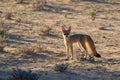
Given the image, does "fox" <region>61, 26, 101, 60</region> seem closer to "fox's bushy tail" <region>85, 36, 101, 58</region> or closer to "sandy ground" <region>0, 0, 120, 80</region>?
"fox's bushy tail" <region>85, 36, 101, 58</region>

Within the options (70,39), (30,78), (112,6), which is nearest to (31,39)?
(70,39)

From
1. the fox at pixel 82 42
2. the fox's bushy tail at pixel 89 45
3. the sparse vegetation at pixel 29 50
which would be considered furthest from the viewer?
the sparse vegetation at pixel 29 50

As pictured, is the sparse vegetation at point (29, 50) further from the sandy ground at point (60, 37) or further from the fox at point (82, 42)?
the fox at point (82, 42)

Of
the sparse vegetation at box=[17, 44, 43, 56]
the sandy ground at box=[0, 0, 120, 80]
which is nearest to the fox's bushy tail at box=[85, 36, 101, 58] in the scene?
the sandy ground at box=[0, 0, 120, 80]

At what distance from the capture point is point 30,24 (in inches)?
745

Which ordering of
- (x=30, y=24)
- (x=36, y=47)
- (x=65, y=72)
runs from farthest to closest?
1. (x=30, y=24)
2. (x=36, y=47)
3. (x=65, y=72)

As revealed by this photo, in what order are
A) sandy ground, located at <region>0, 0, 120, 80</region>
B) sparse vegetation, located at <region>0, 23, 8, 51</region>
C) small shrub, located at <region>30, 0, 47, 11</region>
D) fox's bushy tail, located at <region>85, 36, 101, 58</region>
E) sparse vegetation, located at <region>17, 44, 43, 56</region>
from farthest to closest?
small shrub, located at <region>30, 0, 47, 11</region> → sparse vegetation, located at <region>0, 23, 8, 51</region> → sparse vegetation, located at <region>17, 44, 43, 56</region> → fox's bushy tail, located at <region>85, 36, 101, 58</region> → sandy ground, located at <region>0, 0, 120, 80</region>

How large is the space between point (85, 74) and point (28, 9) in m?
11.7

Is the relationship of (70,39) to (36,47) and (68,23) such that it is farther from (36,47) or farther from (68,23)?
(68,23)

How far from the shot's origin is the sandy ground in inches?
456

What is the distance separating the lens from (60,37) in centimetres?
1672

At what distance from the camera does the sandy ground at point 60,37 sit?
1157cm

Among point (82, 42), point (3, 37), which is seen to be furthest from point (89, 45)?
point (3, 37)

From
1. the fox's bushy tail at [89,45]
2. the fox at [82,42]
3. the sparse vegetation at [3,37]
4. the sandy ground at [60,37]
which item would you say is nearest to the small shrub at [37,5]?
the sandy ground at [60,37]
